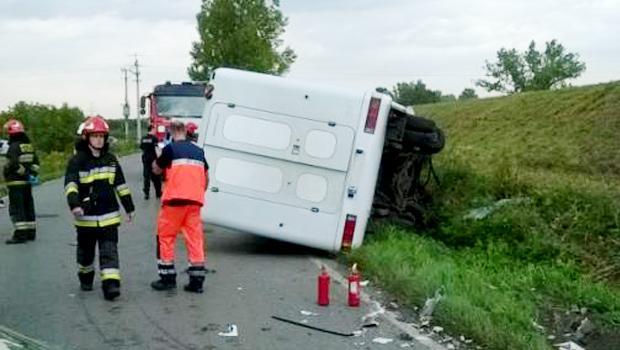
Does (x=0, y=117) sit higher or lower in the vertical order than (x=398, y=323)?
lower

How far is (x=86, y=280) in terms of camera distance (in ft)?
26.4

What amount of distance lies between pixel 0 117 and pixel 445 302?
248 ft

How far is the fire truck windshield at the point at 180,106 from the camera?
77.4 ft

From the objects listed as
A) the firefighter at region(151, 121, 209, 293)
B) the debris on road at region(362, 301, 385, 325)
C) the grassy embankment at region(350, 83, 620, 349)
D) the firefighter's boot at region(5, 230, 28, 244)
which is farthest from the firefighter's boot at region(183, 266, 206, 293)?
the firefighter's boot at region(5, 230, 28, 244)

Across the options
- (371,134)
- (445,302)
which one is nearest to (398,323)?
(445,302)

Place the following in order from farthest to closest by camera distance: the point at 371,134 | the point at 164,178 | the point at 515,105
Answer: the point at 515,105, the point at 371,134, the point at 164,178

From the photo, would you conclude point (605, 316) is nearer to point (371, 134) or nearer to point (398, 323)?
point (398, 323)

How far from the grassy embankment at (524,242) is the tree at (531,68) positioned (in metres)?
55.2

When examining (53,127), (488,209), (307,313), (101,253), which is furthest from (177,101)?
(53,127)

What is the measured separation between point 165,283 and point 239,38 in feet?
137

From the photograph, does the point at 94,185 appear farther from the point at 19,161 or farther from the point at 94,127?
the point at 19,161

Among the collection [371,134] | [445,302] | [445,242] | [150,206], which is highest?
[371,134]

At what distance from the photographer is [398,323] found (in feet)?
22.8

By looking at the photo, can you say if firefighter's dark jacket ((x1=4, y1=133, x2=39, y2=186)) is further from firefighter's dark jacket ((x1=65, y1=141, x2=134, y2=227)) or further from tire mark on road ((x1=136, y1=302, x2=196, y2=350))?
tire mark on road ((x1=136, y1=302, x2=196, y2=350))
